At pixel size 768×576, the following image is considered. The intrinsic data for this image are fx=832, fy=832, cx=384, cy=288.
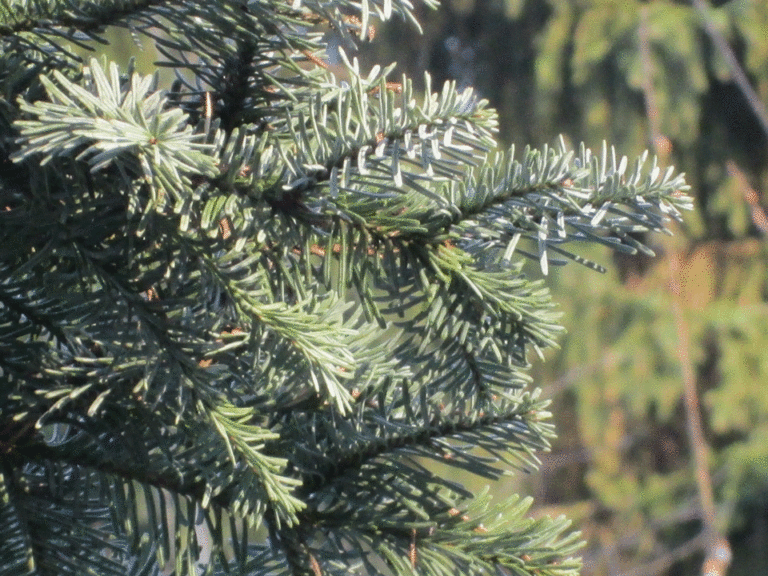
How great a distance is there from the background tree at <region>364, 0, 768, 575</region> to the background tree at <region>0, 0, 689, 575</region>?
206 centimetres

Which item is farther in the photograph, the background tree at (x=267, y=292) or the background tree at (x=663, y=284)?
the background tree at (x=663, y=284)

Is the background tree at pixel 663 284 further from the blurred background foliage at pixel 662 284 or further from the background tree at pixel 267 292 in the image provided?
the background tree at pixel 267 292

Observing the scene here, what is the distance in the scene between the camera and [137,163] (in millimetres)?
226

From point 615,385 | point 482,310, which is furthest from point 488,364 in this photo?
point 615,385

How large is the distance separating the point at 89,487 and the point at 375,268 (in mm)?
120

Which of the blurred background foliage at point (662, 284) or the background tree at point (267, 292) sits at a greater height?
the blurred background foliage at point (662, 284)

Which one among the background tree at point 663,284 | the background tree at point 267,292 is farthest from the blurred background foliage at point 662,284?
the background tree at point 267,292

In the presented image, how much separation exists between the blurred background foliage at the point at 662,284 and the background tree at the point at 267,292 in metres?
1.97

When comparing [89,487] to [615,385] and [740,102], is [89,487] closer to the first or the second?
[615,385]

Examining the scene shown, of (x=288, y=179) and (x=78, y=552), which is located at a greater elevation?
(x=288, y=179)

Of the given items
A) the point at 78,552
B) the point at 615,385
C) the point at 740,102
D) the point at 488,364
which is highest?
the point at 740,102

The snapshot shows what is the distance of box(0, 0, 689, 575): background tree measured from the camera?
234 millimetres

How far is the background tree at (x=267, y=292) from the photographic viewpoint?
0.23 meters

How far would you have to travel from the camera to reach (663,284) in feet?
8.45
